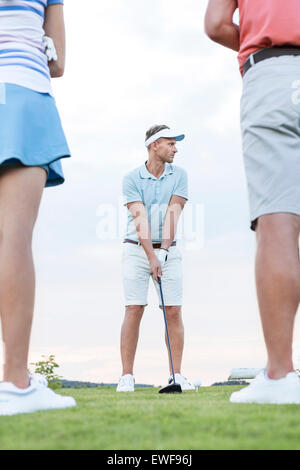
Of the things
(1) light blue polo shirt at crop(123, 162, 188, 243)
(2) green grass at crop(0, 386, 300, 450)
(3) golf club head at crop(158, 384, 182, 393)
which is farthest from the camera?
(1) light blue polo shirt at crop(123, 162, 188, 243)

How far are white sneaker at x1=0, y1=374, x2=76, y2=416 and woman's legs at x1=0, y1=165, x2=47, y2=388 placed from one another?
0.04m

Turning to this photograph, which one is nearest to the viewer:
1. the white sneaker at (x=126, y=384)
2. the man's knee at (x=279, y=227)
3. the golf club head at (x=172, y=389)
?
the man's knee at (x=279, y=227)

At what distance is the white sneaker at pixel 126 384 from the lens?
5639 mm

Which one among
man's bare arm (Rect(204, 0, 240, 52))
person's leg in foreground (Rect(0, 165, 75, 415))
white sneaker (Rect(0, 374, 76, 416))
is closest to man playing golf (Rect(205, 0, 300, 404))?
man's bare arm (Rect(204, 0, 240, 52))

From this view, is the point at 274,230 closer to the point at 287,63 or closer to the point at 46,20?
the point at 287,63

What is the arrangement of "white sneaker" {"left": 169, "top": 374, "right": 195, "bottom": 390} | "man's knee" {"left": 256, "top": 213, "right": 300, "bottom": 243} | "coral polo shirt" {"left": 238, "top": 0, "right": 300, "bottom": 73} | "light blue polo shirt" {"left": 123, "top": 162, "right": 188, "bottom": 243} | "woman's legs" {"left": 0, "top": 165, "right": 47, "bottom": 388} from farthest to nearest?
"light blue polo shirt" {"left": 123, "top": 162, "right": 188, "bottom": 243} → "white sneaker" {"left": 169, "top": 374, "right": 195, "bottom": 390} → "coral polo shirt" {"left": 238, "top": 0, "right": 300, "bottom": 73} → "man's knee" {"left": 256, "top": 213, "right": 300, "bottom": 243} → "woman's legs" {"left": 0, "top": 165, "right": 47, "bottom": 388}

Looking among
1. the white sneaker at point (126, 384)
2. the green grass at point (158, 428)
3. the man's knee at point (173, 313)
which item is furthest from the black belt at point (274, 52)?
the white sneaker at point (126, 384)

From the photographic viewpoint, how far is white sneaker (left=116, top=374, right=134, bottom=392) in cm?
564

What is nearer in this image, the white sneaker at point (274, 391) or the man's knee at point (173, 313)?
the white sneaker at point (274, 391)

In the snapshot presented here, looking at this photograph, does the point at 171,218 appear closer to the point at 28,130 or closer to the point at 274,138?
the point at 274,138

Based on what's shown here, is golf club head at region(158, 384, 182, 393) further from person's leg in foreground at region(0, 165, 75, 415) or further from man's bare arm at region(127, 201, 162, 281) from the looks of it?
person's leg in foreground at region(0, 165, 75, 415)

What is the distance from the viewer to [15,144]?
8.60 ft

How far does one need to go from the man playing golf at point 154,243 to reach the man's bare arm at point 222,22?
2.74 m

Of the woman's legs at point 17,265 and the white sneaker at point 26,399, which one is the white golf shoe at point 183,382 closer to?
the white sneaker at point 26,399
